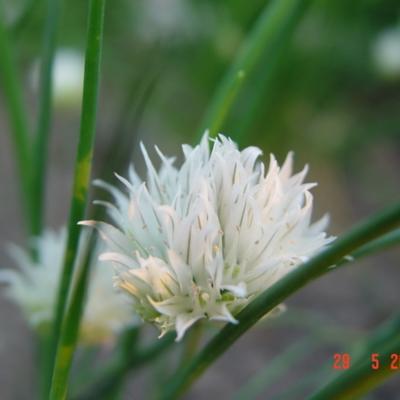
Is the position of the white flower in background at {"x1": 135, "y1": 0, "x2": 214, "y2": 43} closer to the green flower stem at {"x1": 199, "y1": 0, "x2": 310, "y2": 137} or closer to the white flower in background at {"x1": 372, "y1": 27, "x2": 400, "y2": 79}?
the white flower in background at {"x1": 372, "y1": 27, "x2": 400, "y2": 79}

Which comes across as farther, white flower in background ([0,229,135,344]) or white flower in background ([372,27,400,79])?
white flower in background ([372,27,400,79])

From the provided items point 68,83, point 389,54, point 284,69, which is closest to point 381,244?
point 68,83

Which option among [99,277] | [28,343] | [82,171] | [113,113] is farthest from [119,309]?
[113,113]

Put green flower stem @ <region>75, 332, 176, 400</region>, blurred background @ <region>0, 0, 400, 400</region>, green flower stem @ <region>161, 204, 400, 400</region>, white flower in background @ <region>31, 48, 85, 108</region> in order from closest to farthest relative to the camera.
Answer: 1. green flower stem @ <region>161, 204, 400, 400</region>
2. green flower stem @ <region>75, 332, 176, 400</region>
3. white flower in background @ <region>31, 48, 85, 108</region>
4. blurred background @ <region>0, 0, 400, 400</region>

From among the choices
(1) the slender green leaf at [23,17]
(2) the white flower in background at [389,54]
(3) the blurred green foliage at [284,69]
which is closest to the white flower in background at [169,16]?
(3) the blurred green foliage at [284,69]

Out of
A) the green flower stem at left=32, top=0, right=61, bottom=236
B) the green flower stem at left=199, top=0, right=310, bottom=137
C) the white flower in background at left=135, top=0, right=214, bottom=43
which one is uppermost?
the white flower in background at left=135, top=0, right=214, bottom=43

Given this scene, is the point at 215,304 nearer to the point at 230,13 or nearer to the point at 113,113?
the point at 230,13

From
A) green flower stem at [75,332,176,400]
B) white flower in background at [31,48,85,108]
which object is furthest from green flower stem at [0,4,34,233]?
white flower in background at [31,48,85,108]
